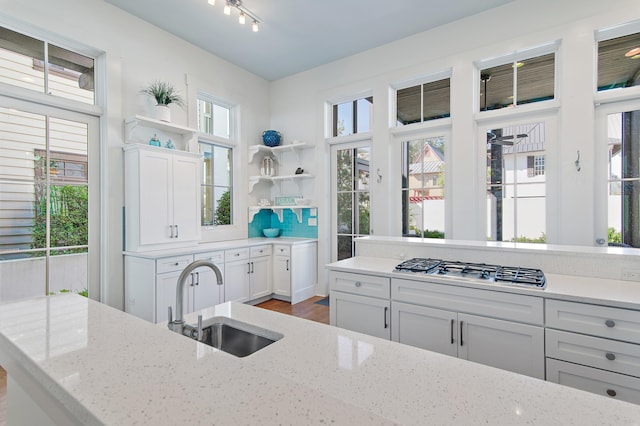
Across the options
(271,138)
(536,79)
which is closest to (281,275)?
(271,138)

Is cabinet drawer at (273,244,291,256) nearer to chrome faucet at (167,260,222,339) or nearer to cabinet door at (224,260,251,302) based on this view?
cabinet door at (224,260,251,302)

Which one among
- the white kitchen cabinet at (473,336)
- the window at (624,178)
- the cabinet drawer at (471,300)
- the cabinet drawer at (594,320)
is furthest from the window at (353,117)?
the cabinet drawer at (594,320)

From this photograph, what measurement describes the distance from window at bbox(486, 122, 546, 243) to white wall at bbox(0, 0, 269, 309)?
3813 mm

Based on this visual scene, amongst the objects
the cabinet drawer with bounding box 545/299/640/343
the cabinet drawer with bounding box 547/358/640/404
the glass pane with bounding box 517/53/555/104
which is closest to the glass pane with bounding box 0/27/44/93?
the cabinet drawer with bounding box 545/299/640/343

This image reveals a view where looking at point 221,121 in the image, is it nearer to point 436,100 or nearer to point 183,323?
point 436,100

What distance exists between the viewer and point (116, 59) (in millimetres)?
3463

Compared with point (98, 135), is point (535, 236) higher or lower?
lower

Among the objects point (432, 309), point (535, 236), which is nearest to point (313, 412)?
point (432, 309)

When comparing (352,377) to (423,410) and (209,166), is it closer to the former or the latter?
(423,410)

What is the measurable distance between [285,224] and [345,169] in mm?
1364

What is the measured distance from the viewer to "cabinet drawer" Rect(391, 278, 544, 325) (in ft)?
5.90

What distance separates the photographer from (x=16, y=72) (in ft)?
9.52

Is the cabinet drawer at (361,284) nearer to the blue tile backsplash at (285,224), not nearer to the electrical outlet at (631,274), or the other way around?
the electrical outlet at (631,274)

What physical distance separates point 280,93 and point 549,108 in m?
3.81
